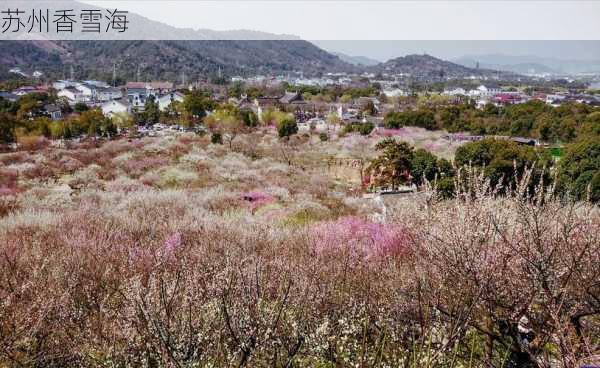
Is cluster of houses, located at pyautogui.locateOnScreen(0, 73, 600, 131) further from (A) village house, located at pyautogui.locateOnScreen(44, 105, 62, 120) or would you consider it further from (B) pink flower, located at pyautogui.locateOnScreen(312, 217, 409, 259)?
(B) pink flower, located at pyautogui.locateOnScreen(312, 217, 409, 259)

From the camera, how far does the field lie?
392 cm

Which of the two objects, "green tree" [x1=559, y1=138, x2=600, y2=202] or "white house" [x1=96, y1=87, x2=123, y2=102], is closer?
"green tree" [x1=559, y1=138, x2=600, y2=202]

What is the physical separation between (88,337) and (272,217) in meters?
7.92

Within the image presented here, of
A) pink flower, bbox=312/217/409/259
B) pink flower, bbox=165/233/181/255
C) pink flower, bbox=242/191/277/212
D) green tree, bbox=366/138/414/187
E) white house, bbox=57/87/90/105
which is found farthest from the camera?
white house, bbox=57/87/90/105

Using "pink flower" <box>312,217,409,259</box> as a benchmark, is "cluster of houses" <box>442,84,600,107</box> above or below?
above

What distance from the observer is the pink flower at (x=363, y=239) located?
722 cm

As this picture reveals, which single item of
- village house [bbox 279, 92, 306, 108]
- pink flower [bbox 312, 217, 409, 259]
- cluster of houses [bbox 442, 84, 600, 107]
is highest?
cluster of houses [bbox 442, 84, 600, 107]

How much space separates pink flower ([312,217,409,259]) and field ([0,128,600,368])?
5 cm

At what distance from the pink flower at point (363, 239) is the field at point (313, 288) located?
0.15 feet

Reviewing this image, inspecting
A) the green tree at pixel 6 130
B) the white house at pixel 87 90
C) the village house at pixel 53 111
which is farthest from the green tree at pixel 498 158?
the white house at pixel 87 90

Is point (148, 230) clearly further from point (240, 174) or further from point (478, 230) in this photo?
point (240, 174)

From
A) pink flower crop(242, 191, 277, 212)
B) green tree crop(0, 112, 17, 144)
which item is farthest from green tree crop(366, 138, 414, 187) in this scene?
green tree crop(0, 112, 17, 144)

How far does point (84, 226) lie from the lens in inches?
353

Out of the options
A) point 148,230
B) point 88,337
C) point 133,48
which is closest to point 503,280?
point 88,337
